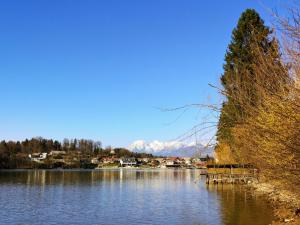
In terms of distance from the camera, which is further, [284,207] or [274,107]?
[284,207]

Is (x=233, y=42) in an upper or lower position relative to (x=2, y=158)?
upper

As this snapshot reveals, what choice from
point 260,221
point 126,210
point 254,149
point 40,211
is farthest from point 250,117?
point 40,211

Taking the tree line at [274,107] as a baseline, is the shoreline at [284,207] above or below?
below

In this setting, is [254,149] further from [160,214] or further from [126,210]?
[126,210]

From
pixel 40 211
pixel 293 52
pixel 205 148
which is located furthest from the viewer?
pixel 40 211

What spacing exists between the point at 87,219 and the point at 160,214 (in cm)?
561

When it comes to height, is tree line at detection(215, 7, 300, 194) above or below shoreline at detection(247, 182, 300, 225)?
above

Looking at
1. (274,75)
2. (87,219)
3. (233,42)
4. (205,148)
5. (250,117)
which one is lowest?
(87,219)

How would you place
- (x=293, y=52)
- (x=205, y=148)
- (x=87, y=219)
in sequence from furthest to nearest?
(x=87, y=219) < (x=205, y=148) < (x=293, y=52)

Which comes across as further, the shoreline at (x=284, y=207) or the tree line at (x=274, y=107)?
the shoreline at (x=284, y=207)

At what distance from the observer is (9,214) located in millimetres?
31125

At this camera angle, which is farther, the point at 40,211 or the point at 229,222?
the point at 40,211

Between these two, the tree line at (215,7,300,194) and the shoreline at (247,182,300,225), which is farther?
the shoreline at (247,182,300,225)

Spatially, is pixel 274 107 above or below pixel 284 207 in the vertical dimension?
above
